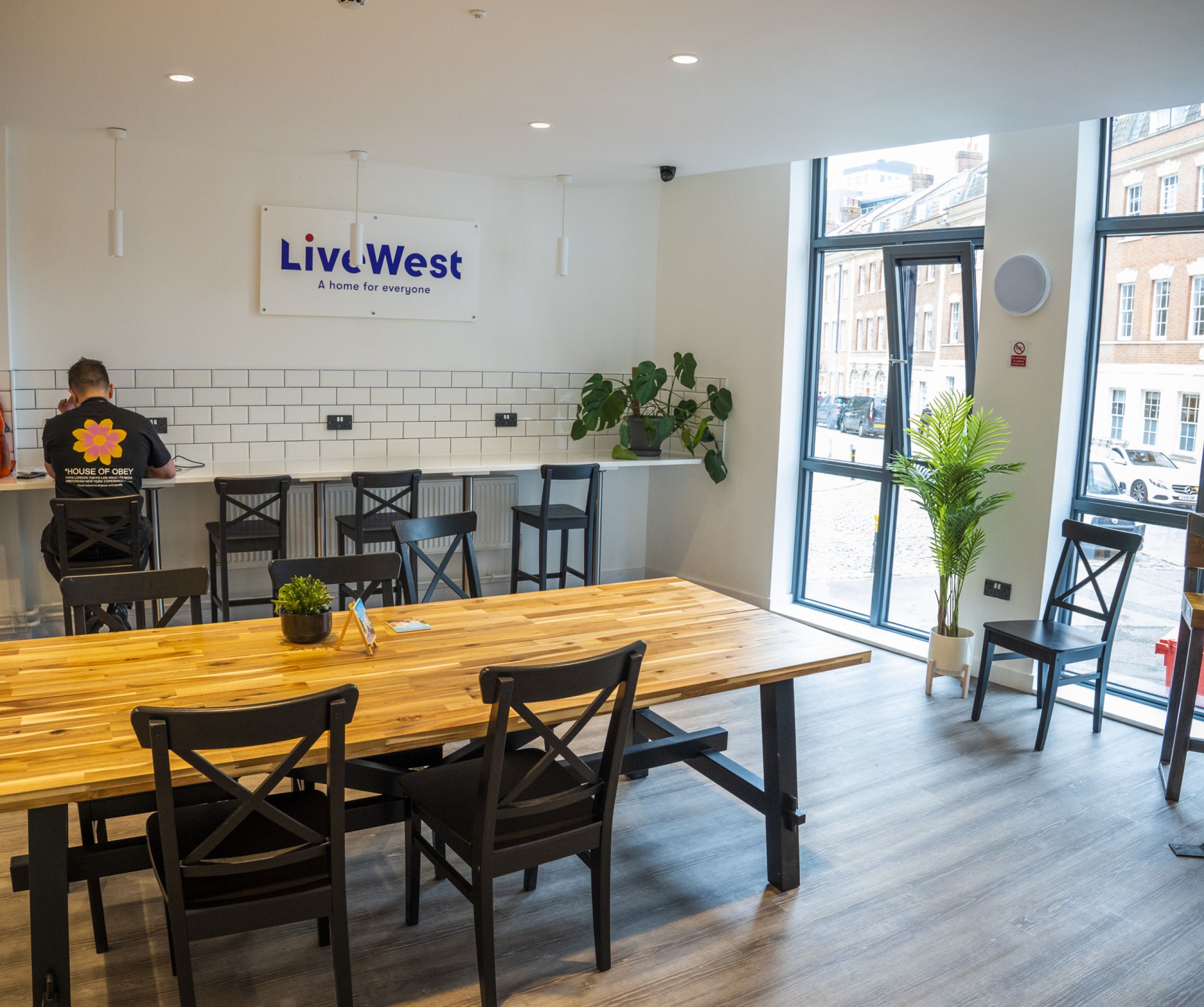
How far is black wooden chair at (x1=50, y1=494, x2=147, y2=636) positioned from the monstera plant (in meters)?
2.95

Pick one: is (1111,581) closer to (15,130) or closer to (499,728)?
(499,728)

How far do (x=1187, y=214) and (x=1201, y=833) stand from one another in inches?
107

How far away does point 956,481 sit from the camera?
16.1 feet

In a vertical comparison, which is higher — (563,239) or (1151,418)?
(563,239)

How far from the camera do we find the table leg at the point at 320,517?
5.77m

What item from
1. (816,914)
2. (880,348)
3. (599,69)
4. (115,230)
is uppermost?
(599,69)

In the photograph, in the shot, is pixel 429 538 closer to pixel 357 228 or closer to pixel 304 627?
pixel 304 627

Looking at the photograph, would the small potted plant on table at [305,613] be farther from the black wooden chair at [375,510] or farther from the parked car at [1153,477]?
the parked car at [1153,477]

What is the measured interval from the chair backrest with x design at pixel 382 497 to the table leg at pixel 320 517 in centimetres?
25

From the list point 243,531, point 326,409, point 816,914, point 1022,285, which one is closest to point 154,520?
point 243,531

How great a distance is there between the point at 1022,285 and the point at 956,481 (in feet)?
3.38

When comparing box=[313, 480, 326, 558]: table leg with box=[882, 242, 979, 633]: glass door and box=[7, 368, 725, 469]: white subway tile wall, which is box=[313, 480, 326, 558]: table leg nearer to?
box=[7, 368, 725, 469]: white subway tile wall

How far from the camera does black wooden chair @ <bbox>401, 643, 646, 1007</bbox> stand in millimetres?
2363

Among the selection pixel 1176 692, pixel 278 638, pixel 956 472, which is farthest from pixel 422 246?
pixel 1176 692
